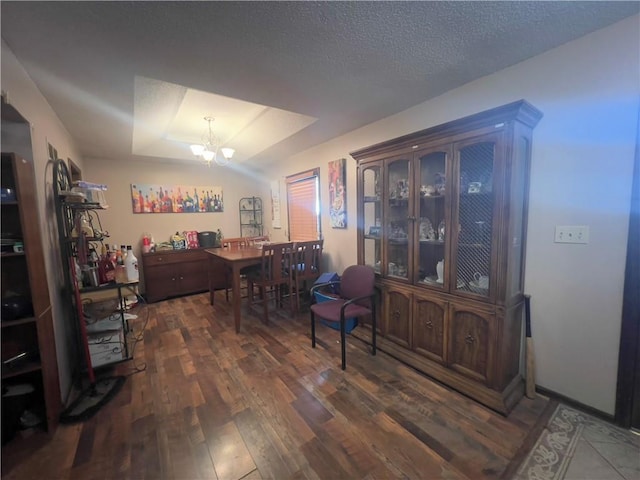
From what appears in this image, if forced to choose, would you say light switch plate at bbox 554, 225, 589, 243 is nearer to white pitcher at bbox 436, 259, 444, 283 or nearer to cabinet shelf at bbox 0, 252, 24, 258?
white pitcher at bbox 436, 259, 444, 283

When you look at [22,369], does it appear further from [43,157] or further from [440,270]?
[440,270]

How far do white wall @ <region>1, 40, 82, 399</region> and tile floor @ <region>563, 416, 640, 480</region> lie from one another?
314 cm

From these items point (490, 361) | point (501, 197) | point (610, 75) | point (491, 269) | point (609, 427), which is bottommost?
point (609, 427)

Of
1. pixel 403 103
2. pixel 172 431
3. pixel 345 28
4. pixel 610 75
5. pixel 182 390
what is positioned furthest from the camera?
pixel 403 103

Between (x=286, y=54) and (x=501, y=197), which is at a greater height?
(x=286, y=54)

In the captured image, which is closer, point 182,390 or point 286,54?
point 286,54

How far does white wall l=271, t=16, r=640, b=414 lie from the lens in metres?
1.52

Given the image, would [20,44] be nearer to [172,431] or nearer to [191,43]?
[191,43]

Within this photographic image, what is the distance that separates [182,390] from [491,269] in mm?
2359

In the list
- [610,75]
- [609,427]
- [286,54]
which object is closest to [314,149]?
[286,54]

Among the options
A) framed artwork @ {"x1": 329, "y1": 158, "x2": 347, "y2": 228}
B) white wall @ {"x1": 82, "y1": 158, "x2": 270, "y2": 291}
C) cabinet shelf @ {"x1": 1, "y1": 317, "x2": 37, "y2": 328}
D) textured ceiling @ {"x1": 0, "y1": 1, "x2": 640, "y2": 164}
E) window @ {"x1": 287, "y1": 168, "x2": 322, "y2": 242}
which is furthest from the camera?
white wall @ {"x1": 82, "y1": 158, "x2": 270, "y2": 291}

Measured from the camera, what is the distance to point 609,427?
5.25 feet

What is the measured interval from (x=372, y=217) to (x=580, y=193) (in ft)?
5.11

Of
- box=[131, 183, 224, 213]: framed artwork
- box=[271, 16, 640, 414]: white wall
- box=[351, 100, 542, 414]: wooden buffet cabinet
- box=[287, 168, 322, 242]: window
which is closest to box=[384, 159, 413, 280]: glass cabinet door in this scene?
box=[351, 100, 542, 414]: wooden buffet cabinet
